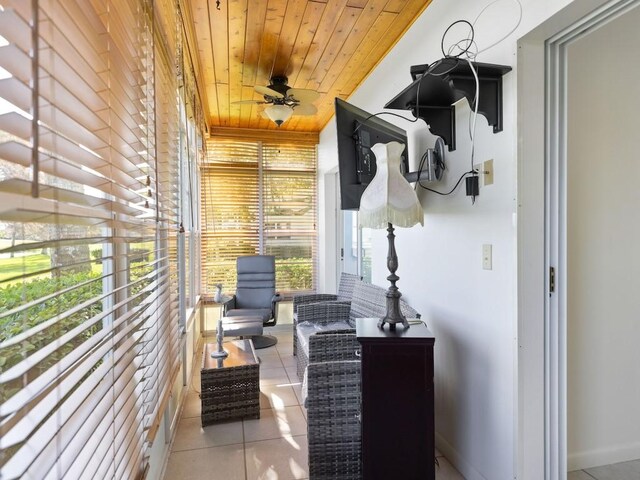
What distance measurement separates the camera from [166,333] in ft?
6.12

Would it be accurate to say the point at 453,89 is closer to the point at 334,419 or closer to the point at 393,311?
the point at 393,311

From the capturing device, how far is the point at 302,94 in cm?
311

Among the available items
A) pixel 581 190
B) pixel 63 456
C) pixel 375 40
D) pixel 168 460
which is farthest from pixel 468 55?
pixel 168 460

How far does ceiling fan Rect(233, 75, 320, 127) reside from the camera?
10.2ft

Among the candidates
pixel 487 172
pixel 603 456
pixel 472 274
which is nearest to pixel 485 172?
pixel 487 172

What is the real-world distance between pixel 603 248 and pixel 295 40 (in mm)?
2462

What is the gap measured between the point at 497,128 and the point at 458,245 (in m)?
0.66

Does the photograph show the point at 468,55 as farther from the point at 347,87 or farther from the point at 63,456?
the point at 63,456

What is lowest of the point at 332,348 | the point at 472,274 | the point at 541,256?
the point at 332,348

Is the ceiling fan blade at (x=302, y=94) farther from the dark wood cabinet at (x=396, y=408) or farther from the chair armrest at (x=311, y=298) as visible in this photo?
the dark wood cabinet at (x=396, y=408)

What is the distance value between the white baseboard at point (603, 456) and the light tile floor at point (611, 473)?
0.02 metres

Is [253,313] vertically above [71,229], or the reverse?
[71,229]

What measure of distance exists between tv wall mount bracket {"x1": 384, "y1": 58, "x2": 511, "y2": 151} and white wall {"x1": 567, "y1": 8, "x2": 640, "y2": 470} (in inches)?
20.4

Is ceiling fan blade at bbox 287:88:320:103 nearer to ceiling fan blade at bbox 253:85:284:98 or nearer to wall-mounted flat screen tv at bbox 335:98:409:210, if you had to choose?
ceiling fan blade at bbox 253:85:284:98
